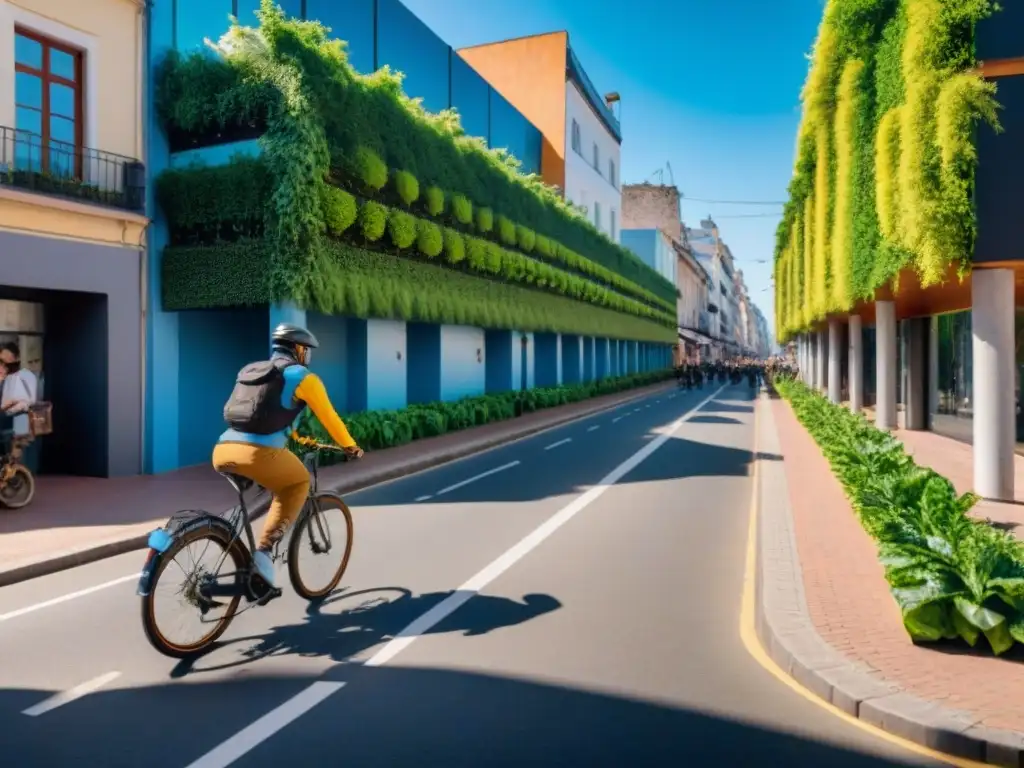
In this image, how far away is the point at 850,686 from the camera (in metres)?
4.53

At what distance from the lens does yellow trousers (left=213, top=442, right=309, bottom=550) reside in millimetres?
5441

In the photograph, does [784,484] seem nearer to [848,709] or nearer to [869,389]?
[848,709]

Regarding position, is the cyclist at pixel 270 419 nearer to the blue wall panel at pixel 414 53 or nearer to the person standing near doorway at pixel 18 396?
the person standing near doorway at pixel 18 396

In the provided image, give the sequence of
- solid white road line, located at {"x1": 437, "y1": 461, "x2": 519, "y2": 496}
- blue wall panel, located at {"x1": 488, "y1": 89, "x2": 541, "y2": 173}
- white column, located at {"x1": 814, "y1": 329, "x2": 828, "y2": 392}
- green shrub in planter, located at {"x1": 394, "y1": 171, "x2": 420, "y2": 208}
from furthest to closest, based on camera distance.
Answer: white column, located at {"x1": 814, "y1": 329, "x2": 828, "y2": 392}, blue wall panel, located at {"x1": 488, "y1": 89, "x2": 541, "y2": 173}, green shrub in planter, located at {"x1": 394, "y1": 171, "x2": 420, "y2": 208}, solid white road line, located at {"x1": 437, "y1": 461, "x2": 519, "y2": 496}

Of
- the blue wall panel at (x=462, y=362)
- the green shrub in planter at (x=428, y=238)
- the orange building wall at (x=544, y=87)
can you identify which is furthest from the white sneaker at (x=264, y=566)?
the orange building wall at (x=544, y=87)

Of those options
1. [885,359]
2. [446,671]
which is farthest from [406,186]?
[446,671]

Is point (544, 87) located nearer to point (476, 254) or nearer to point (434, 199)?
point (476, 254)

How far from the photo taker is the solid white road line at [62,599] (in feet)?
20.8

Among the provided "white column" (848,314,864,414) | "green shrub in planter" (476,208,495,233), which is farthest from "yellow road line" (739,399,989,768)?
"green shrub in planter" (476,208,495,233)

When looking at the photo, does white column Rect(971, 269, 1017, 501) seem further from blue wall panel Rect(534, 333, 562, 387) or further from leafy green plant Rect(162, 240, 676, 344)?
blue wall panel Rect(534, 333, 562, 387)

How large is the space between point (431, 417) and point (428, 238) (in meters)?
4.48

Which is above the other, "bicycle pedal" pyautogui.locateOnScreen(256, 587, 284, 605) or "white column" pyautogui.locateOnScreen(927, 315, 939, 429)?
"white column" pyautogui.locateOnScreen(927, 315, 939, 429)

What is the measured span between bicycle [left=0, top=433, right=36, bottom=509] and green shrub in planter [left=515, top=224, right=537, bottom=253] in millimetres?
20098

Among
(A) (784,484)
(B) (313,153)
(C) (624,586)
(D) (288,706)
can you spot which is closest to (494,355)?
(B) (313,153)
